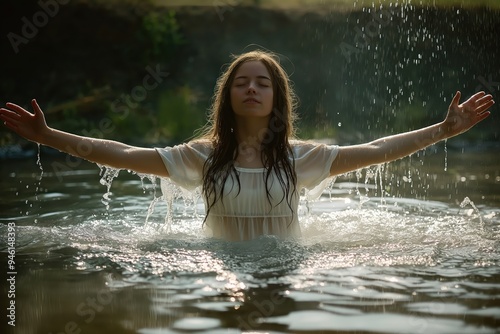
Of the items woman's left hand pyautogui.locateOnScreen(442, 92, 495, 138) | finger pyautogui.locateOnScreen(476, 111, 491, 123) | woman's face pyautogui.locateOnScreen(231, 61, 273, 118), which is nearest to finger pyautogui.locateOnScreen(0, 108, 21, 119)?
woman's face pyautogui.locateOnScreen(231, 61, 273, 118)

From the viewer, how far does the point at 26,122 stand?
389 cm

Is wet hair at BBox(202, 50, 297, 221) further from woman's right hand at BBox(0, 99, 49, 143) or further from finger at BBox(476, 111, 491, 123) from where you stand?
finger at BBox(476, 111, 491, 123)

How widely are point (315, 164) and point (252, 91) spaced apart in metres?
0.58

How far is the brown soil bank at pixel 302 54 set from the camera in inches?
550

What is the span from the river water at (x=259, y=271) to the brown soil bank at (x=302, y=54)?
794 cm

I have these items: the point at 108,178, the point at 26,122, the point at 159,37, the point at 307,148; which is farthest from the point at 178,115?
the point at 26,122

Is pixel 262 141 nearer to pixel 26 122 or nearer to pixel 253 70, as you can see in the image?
pixel 253 70

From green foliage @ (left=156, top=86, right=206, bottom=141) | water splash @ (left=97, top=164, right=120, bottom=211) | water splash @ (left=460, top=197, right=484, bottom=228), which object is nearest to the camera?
water splash @ (left=97, top=164, right=120, bottom=211)

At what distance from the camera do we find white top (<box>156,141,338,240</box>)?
4.22 meters

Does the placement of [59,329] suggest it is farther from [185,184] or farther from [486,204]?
[486,204]

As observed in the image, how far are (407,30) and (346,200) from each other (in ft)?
31.8

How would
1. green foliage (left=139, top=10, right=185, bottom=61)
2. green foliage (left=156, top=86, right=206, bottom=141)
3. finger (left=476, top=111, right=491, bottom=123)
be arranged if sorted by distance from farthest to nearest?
green foliage (left=139, top=10, right=185, bottom=61), green foliage (left=156, top=86, right=206, bottom=141), finger (left=476, top=111, right=491, bottom=123)

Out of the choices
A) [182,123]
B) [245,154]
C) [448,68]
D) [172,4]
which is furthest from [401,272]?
[172,4]

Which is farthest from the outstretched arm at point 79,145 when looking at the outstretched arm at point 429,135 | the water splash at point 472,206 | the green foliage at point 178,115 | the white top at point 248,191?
the green foliage at point 178,115
